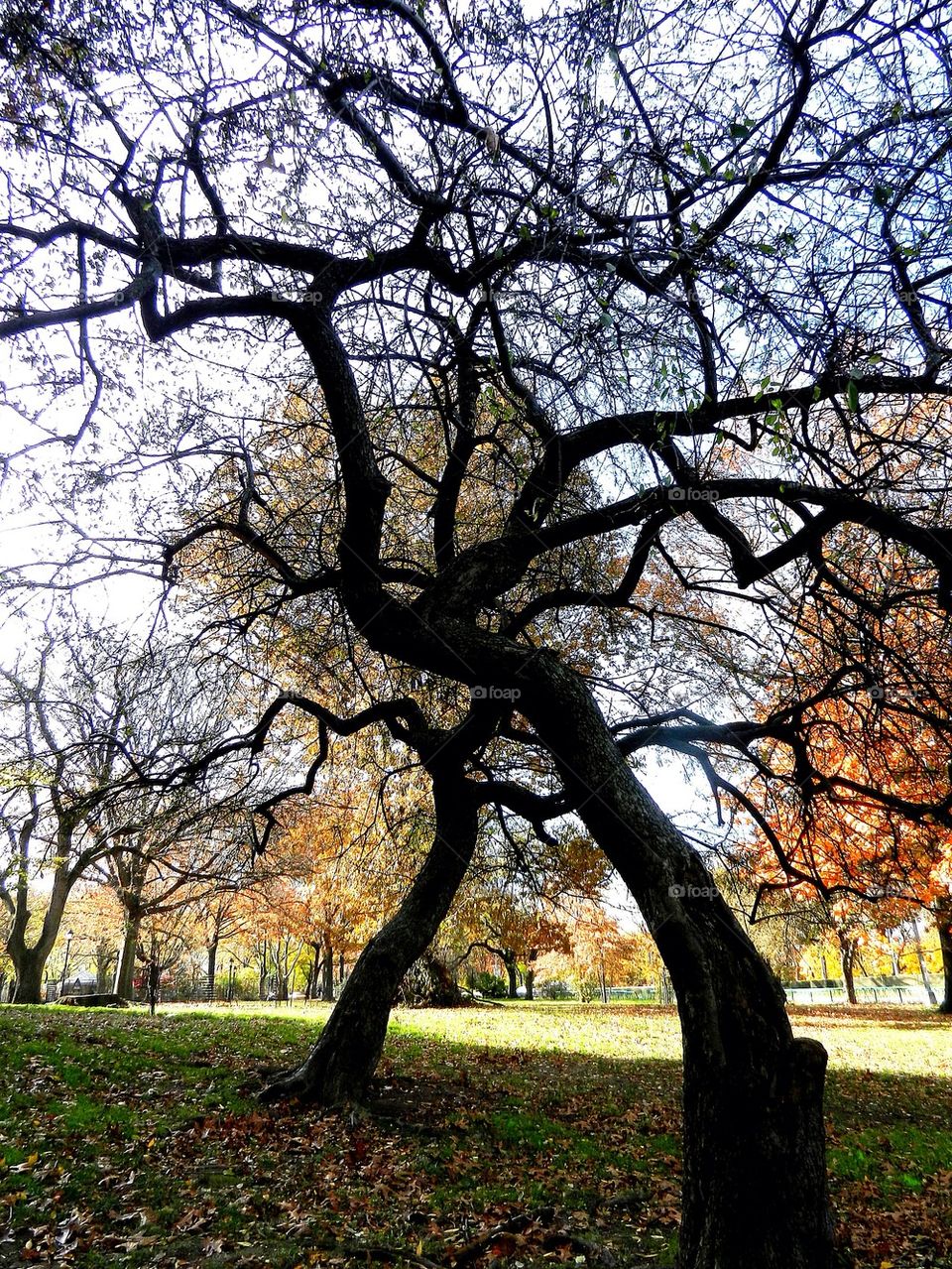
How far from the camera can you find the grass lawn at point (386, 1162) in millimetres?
4449

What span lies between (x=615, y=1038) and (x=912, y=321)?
1538 cm

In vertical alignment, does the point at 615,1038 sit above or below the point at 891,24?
below

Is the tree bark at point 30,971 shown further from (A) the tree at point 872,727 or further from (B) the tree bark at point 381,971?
(A) the tree at point 872,727

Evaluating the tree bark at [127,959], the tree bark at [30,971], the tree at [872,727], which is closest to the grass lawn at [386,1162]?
the tree at [872,727]

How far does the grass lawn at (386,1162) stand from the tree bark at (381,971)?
41 cm

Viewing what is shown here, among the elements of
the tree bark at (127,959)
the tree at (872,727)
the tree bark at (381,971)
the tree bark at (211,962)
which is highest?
the tree at (872,727)

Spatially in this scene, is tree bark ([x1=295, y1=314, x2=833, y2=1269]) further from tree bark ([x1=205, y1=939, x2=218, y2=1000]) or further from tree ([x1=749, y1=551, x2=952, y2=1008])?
tree bark ([x1=205, y1=939, x2=218, y2=1000])

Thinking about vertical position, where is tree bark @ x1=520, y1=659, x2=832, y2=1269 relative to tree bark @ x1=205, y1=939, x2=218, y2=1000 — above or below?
above

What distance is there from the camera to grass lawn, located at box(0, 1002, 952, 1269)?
14.6 feet

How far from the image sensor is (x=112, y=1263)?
411 centimetres

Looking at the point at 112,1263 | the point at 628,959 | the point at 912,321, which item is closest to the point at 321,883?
the point at 112,1263

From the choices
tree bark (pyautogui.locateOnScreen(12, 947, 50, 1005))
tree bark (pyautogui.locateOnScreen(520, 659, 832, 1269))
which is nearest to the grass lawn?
tree bark (pyautogui.locateOnScreen(520, 659, 832, 1269))

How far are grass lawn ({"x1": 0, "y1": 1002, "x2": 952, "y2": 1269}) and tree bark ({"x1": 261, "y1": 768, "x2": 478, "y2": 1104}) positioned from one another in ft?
1.35

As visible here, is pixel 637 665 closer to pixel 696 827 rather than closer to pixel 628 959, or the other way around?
pixel 696 827
